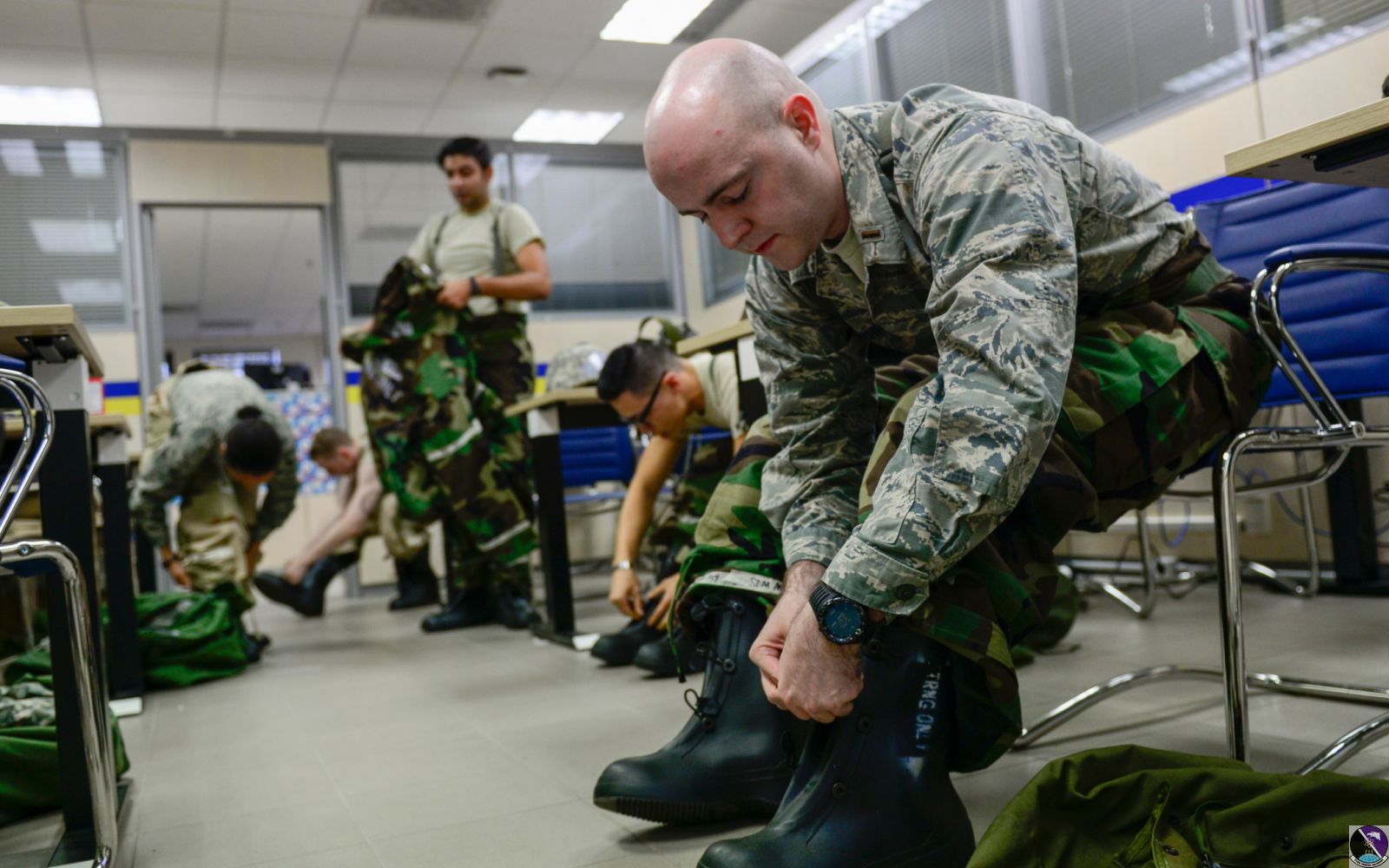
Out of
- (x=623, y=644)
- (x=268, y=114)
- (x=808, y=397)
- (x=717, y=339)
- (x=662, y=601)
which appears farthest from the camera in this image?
(x=268, y=114)

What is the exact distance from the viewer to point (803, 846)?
92cm

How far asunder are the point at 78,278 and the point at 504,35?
250 centimetres

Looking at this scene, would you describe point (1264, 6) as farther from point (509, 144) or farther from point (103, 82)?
point (103, 82)

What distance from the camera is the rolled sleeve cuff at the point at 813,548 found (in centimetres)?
109

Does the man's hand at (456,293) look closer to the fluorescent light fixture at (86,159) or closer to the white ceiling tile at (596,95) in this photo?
the white ceiling tile at (596,95)

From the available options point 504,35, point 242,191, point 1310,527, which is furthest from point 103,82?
point 1310,527

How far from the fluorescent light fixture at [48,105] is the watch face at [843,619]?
5.51 metres

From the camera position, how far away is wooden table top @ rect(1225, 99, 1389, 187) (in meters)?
0.93

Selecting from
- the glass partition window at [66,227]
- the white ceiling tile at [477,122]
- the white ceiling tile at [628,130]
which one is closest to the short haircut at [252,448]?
the glass partition window at [66,227]

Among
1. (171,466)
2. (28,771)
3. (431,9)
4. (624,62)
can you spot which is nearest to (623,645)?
(28,771)

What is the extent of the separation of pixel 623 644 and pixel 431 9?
11.3 feet

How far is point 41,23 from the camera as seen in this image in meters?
4.46

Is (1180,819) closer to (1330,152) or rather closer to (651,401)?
(1330,152)

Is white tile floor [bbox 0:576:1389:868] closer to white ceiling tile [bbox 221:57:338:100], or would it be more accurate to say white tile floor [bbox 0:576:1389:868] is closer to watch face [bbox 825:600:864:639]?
watch face [bbox 825:600:864:639]
